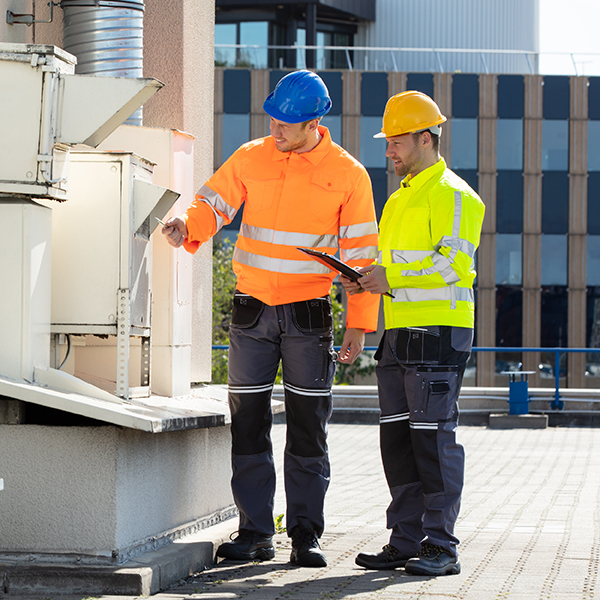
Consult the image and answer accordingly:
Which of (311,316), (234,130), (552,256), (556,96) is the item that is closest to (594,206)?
(552,256)

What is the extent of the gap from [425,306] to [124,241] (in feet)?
4.50

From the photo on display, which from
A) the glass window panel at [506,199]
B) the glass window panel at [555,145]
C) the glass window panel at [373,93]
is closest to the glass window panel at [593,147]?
the glass window panel at [555,145]

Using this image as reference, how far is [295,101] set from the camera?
445cm

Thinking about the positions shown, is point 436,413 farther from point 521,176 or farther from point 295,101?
point 521,176

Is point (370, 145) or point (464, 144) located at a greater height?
point (464, 144)

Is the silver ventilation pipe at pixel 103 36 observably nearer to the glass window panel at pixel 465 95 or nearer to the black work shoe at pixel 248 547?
the black work shoe at pixel 248 547

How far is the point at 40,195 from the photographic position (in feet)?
13.0

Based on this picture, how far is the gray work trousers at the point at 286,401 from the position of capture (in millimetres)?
4551

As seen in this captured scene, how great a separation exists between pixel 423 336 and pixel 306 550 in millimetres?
1116

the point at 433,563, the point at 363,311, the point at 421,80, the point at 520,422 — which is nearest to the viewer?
the point at 433,563

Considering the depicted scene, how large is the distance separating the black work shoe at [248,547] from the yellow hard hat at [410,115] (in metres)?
1.98

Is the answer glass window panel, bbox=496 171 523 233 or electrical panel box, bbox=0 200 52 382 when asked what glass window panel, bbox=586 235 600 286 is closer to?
glass window panel, bbox=496 171 523 233

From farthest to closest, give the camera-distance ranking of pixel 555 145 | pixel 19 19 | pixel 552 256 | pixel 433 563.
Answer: pixel 555 145, pixel 552 256, pixel 19 19, pixel 433 563

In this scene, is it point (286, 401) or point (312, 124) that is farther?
point (286, 401)
